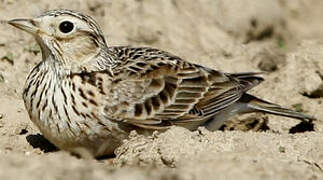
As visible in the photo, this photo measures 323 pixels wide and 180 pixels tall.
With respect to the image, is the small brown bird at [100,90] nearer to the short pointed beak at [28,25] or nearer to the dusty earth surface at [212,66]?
the short pointed beak at [28,25]

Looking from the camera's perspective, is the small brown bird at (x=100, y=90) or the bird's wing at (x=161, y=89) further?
the bird's wing at (x=161, y=89)

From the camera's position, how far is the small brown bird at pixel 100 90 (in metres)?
7.59

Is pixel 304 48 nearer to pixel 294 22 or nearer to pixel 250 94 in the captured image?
pixel 250 94

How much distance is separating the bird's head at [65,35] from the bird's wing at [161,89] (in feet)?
0.83

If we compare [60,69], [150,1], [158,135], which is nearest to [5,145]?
[60,69]

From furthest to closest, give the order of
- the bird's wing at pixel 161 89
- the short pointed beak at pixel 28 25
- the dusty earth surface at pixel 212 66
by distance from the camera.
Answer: the bird's wing at pixel 161 89, the short pointed beak at pixel 28 25, the dusty earth surface at pixel 212 66

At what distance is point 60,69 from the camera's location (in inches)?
307

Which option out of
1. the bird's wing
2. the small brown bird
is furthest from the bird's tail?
the small brown bird

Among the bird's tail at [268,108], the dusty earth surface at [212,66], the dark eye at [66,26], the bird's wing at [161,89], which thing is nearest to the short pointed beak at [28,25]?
the dark eye at [66,26]

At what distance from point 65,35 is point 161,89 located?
107 cm

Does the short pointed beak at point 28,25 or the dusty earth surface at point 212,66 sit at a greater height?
the short pointed beak at point 28,25

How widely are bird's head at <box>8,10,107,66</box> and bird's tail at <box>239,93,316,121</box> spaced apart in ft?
5.57

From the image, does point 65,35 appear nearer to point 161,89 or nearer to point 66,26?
point 66,26

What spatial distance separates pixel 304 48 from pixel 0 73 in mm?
3422
